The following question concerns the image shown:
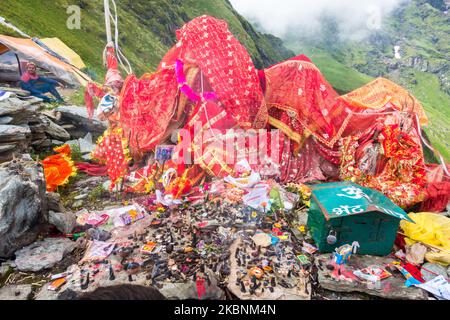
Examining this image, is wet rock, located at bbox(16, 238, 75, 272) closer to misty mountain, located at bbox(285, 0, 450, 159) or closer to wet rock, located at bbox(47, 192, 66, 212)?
wet rock, located at bbox(47, 192, 66, 212)

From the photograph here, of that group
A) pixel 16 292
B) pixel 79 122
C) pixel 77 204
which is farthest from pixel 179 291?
pixel 79 122

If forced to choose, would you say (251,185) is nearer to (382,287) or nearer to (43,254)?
(382,287)

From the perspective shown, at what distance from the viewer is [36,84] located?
12875 millimetres

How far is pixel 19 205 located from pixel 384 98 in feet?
31.4

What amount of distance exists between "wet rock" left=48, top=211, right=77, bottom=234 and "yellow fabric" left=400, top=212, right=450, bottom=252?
260 inches

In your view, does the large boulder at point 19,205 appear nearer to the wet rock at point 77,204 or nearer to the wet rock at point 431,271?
the wet rock at point 77,204

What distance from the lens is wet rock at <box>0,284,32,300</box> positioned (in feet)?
14.5

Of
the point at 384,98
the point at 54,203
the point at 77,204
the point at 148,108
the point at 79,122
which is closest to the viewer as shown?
the point at 54,203

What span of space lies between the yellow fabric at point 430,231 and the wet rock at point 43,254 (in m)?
6.42

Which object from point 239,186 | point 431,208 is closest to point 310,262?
point 239,186

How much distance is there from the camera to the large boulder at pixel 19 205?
5.03 m

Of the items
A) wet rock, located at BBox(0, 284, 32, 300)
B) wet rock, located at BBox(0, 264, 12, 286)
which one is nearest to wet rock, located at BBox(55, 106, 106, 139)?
wet rock, located at BBox(0, 264, 12, 286)

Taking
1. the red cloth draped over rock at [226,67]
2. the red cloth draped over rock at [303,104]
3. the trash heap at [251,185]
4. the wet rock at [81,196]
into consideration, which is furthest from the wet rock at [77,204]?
the red cloth draped over rock at [303,104]
